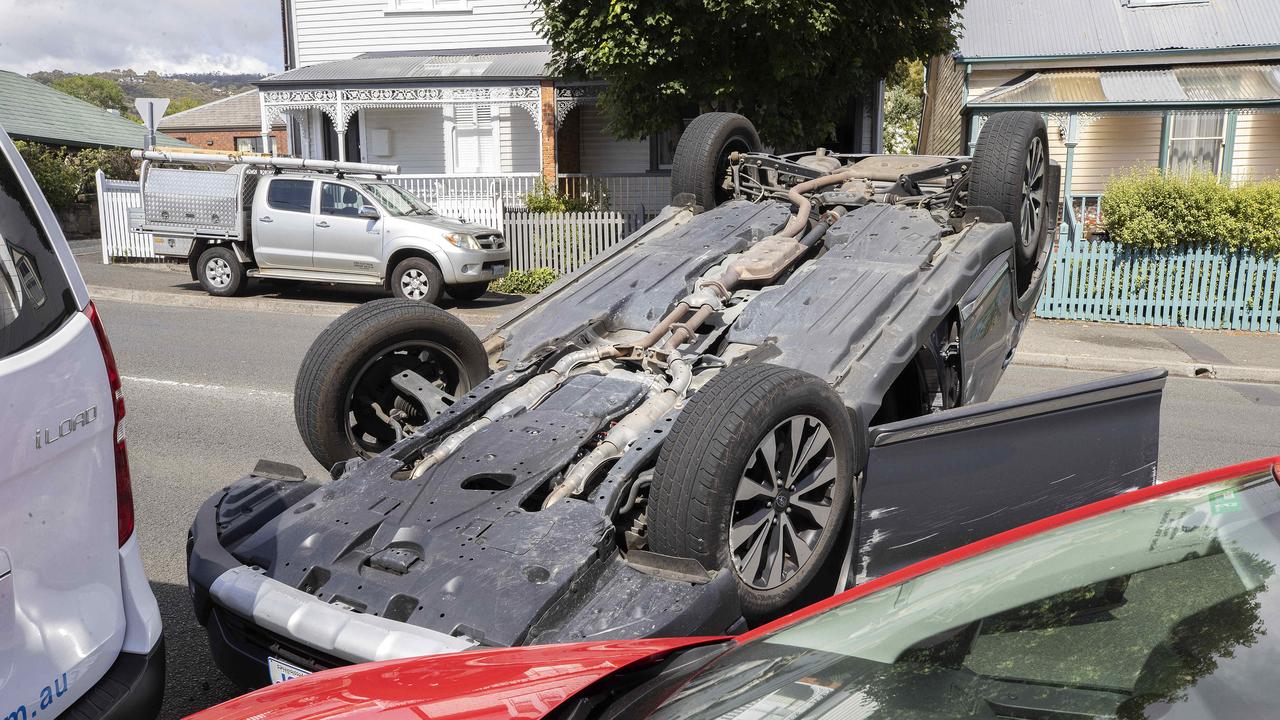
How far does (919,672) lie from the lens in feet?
6.05

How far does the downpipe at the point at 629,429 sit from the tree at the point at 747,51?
30.5 ft

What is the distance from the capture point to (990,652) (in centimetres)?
185

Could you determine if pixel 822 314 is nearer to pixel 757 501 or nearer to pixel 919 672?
pixel 757 501

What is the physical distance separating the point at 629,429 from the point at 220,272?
12729 mm

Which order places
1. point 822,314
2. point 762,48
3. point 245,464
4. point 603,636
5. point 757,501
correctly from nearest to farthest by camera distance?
point 603,636 < point 757,501 < point 822,314 < point 245,464 < point 762,48

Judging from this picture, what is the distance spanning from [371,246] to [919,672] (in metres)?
13.2

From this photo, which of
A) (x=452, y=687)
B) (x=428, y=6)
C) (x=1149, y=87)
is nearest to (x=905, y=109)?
(x=1149, y=87)

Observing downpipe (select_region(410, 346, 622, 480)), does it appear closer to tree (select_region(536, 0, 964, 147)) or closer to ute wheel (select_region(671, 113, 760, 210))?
ute wheel (select_region(671, 113, 760, 210))

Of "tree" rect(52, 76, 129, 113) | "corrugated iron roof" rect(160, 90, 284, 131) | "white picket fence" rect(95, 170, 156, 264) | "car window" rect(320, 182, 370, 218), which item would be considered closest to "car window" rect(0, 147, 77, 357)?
"car window" rect(320, 182, 370, 218)

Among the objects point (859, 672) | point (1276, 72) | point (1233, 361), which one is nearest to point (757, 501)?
point (859, 672)

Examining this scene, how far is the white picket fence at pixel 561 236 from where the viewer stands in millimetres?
16141

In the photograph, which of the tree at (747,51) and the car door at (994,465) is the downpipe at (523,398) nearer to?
the car door at (994,465)

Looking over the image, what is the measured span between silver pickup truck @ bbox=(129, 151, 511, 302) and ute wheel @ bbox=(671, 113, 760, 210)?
26.5 feet

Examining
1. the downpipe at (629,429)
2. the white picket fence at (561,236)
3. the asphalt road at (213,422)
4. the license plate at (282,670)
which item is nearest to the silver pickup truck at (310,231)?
the white picket fence at (561,236)
